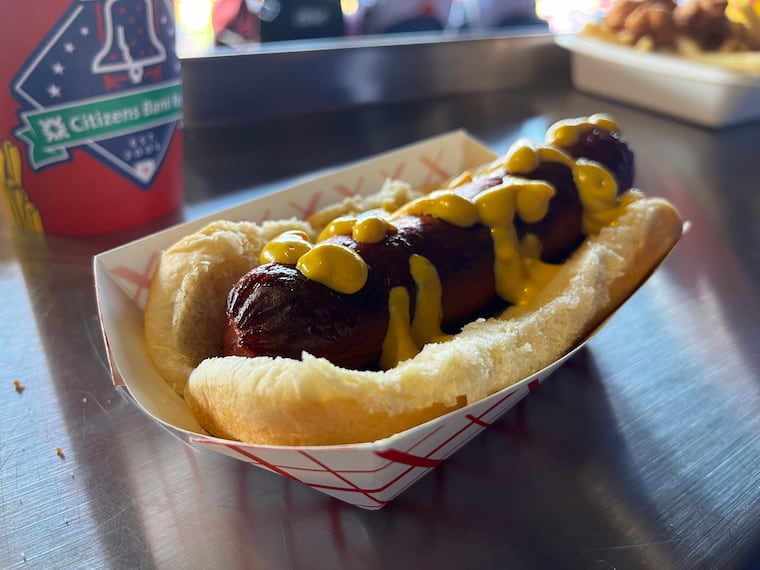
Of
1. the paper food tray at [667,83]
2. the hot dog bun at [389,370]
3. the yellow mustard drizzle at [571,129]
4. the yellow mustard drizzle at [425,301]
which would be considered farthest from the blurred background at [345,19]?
the yellow mustard drizzle at [425,301]

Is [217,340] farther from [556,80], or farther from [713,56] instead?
[556,80]

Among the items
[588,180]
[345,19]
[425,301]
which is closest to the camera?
[425,301]

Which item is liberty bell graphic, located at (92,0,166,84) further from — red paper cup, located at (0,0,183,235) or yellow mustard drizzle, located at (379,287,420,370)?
yellow mustard drizzle, located at (379,287,420,370)

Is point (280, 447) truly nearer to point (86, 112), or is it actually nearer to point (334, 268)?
point (334, 268)

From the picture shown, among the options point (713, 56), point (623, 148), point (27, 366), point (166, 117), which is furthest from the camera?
point (713, 56)

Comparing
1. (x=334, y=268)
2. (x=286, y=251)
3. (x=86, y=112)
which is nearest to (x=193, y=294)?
(x=286, y=251)

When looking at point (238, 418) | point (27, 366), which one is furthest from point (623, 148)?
point (27, 366)

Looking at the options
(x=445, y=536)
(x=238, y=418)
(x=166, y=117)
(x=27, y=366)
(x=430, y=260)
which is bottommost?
(x=445, y=536)
